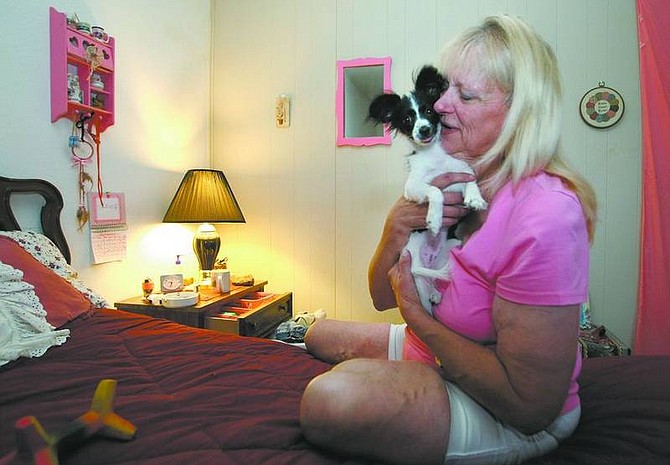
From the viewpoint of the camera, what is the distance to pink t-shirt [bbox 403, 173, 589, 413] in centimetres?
78

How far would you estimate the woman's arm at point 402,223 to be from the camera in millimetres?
1173

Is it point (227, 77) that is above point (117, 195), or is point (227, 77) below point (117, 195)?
above

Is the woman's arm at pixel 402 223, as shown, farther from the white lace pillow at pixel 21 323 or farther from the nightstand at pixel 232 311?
the nightstand at pixel 232 311

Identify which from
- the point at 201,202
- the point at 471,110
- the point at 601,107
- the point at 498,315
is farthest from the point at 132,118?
the point at 601,107

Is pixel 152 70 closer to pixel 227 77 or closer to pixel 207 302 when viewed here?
pixel 227 77

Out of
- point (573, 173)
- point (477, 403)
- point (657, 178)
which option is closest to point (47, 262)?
point (477, 403)

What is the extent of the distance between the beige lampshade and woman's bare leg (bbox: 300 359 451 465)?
5.90 feet

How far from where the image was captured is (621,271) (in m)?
2.45

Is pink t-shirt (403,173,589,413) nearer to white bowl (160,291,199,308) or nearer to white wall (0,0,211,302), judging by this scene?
white bowl (160,291,199,308)

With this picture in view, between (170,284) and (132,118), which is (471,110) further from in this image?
(132,118)

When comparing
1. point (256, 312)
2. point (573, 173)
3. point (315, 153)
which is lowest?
point (256, 312)

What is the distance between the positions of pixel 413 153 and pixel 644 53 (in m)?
1.59

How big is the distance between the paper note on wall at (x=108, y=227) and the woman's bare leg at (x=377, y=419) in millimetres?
1669

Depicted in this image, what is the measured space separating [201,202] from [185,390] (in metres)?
1.55
